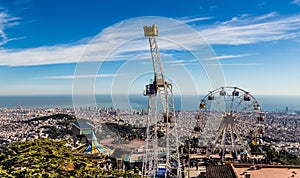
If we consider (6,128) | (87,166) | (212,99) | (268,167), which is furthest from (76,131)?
(6,128)

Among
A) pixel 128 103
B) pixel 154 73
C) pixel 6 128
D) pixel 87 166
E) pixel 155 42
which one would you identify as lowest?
pixel 6 128

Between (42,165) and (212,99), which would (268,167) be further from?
(42,165)

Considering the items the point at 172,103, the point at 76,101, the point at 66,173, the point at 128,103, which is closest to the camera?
the point at 66,173

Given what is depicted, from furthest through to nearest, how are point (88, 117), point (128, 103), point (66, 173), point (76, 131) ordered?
1. point (88, 117)
2. point (76, 131)
3. point (128, 103)
4. point (66, 173)

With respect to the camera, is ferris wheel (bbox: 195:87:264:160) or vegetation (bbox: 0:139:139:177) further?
ferris wheel (bbox: 195:87:264:160)

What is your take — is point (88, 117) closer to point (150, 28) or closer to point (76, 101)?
point (76, 101)

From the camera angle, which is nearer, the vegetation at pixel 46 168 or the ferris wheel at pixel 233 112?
the vegetation at pixel 46 168

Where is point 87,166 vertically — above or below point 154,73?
below

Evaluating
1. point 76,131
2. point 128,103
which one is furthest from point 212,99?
point 76,131

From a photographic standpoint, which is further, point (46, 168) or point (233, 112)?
point (233, 112)

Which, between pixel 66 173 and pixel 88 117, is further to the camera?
pixel 88 117
